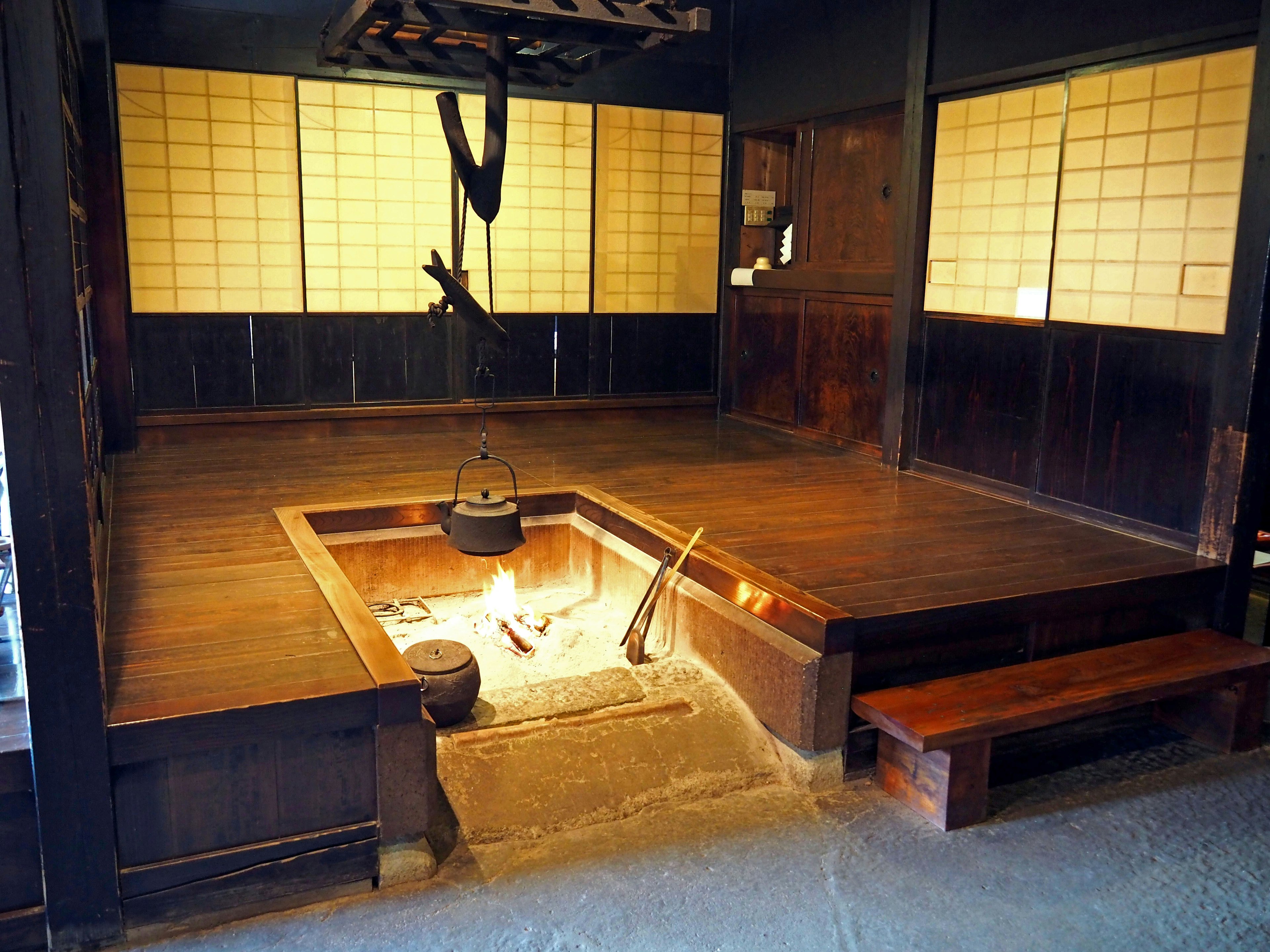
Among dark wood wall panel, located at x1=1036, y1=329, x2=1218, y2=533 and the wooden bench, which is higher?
dark wood wall panel, located at x1=1036, y1=329, x2=1218, y2=533

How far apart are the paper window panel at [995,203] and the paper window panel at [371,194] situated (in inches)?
107

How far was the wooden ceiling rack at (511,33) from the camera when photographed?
3191 mm

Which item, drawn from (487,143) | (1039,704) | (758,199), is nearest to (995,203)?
(758,199)

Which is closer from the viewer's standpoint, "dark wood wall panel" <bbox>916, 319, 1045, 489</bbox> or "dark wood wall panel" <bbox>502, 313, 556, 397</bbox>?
"dark wood wall panel" <bbox>916, 319, 1045, 489</bbox>

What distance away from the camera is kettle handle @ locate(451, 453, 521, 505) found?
3.27 meters

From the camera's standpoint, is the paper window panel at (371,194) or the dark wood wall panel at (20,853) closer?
the dark wood wall panel at (20,853)

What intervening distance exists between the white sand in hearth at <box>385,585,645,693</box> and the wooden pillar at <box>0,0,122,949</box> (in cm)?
134

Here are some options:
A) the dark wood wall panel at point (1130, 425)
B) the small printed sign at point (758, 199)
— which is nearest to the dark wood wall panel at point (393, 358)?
the small printed sign at point (758, 199)

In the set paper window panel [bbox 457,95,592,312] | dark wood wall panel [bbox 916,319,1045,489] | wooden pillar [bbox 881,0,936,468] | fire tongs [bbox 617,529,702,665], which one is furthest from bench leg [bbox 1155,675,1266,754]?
paper window panel [bbox 457,95,592,312]

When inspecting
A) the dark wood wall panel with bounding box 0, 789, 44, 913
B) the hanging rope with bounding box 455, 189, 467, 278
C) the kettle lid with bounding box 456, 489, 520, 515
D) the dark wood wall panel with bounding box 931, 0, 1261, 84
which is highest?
the dark wood wall panel with bounding box 931, 0, 1261, 84

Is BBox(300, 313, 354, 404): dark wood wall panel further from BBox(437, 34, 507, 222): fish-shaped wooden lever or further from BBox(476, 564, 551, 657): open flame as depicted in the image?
BBox(437, 34, 507, 222): fish-shaped wooden lever

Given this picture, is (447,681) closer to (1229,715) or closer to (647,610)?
(647,610)

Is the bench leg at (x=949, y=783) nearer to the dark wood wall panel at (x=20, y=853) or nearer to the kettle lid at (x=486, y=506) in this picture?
the kettle lid at (x=486, y=506)

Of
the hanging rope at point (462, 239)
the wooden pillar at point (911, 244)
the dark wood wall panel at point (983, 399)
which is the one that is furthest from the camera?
the wooden pillar at point (911, 244)
